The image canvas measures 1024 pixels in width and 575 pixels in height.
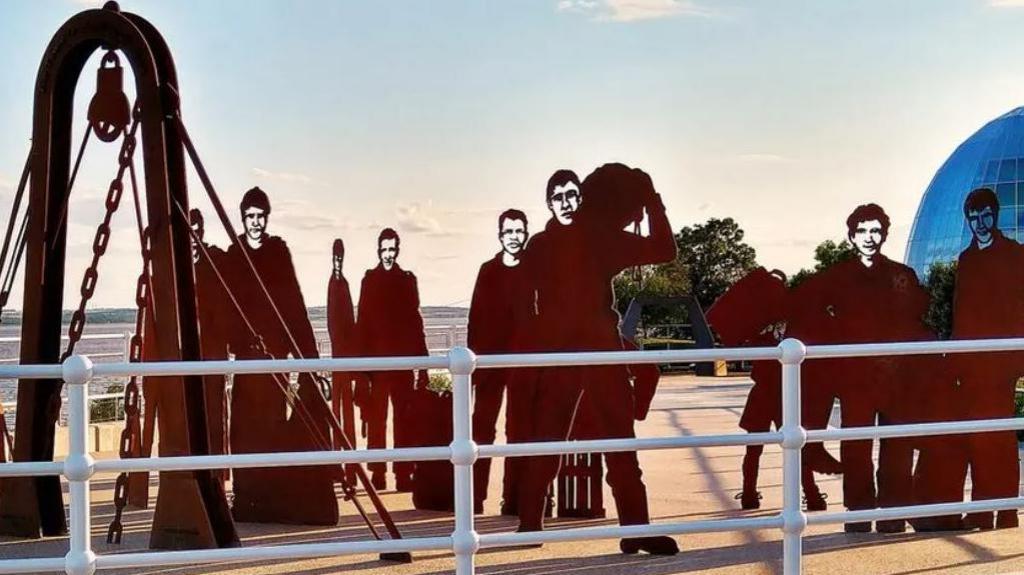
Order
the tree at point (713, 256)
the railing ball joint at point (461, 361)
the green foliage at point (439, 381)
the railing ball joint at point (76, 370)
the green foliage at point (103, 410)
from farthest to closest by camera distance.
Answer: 1. the tree at point (713, 256)
2. the green foliage at point (439, 381)
3. the green foliage at point (103, 410)
4. the railing ball joint at point (461, 361)
5. the railing ball joint at point (76, 370)

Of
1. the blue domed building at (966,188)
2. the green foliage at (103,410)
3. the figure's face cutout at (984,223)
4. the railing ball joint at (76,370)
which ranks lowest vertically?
the green foliage at (103,410)

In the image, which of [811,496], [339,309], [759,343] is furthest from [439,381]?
[811,496]

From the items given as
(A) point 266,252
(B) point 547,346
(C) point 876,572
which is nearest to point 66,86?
(A) point 266,252

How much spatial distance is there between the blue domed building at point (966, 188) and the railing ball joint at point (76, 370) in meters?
42.6

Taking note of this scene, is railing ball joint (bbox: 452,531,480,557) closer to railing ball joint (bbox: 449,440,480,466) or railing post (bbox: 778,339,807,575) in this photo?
railing ball joint (bbox: 449,440,480,466)

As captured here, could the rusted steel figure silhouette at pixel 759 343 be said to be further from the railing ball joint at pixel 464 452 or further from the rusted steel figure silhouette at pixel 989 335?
the railing ball joint at pixel 464 452

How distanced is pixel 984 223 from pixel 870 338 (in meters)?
1.09

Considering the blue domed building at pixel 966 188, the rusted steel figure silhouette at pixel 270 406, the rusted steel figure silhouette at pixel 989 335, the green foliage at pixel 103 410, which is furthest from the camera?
the blue domed building at pixel 966 188

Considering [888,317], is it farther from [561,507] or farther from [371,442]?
[371,442]

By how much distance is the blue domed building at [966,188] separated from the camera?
148 feet

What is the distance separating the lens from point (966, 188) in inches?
1880

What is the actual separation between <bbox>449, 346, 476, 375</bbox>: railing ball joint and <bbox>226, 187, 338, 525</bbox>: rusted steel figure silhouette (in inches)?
154

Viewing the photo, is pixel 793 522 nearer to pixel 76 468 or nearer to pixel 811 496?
pixel 76 468

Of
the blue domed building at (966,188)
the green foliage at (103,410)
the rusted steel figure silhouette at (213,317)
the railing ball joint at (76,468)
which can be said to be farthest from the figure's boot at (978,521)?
the blue domed building at (966,188)
